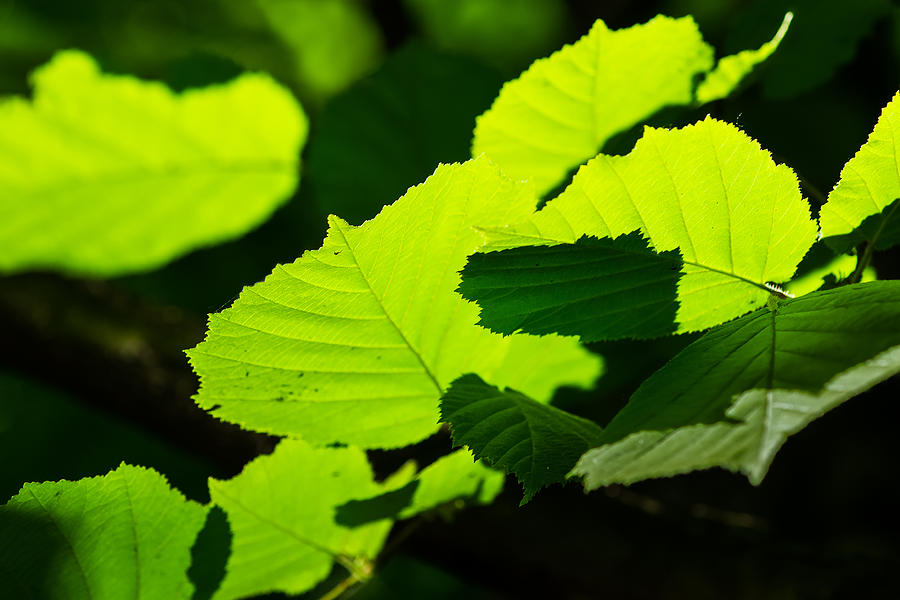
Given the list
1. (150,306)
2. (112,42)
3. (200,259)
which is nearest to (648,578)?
(150,306)

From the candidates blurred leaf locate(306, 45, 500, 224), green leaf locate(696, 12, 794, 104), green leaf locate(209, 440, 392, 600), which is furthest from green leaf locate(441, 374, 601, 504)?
blurred leaf locate(306, 45, 500, 224)

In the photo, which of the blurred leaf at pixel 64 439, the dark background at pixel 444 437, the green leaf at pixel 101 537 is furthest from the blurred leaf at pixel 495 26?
the green leaf at pixel 101 537

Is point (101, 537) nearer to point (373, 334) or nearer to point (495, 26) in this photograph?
point (373, 334)

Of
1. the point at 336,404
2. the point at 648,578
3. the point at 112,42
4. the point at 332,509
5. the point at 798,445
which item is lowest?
the point at 798,445

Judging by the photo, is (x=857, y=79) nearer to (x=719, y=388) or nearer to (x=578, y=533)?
(x=578, y=533)

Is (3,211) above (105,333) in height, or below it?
above

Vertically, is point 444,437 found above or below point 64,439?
above

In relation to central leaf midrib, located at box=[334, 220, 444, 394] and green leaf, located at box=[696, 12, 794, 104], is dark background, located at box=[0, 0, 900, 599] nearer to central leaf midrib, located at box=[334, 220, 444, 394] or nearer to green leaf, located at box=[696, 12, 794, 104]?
green leaf, located at box=[696, 12, 794, 104]

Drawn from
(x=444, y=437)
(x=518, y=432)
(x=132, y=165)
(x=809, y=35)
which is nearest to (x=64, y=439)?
(x=132, y=165)

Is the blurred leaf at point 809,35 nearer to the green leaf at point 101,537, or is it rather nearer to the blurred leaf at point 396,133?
the blurred leaf at point 396,133
